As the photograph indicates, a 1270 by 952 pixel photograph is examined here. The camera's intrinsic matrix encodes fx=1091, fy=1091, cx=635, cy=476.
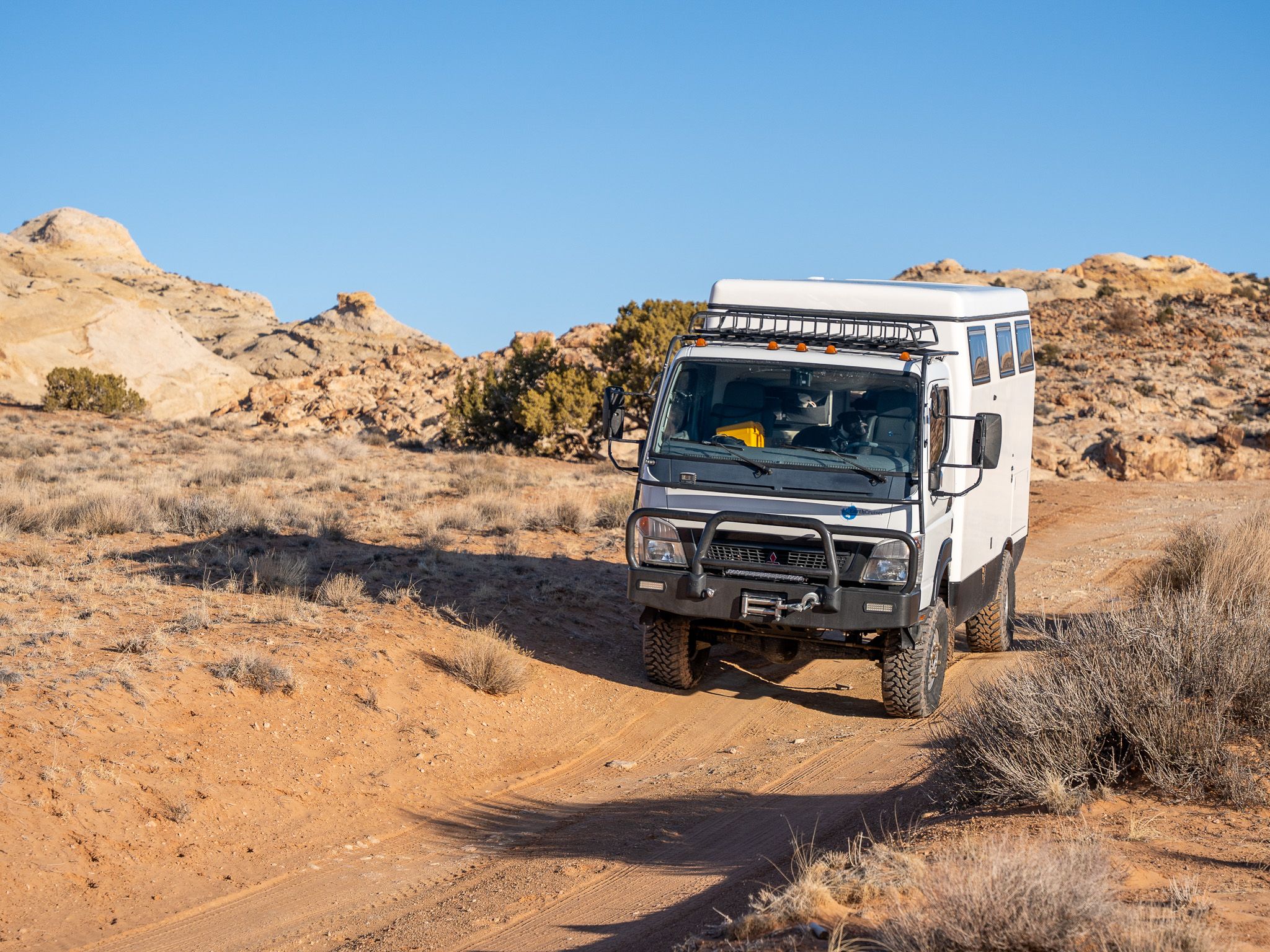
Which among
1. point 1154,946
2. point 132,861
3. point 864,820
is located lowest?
point 132,861

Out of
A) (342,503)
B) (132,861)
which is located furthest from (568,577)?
(132,861)

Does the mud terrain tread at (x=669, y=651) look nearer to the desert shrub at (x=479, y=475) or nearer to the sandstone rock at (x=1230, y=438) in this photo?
the desert shrub at (x=479, y=475)

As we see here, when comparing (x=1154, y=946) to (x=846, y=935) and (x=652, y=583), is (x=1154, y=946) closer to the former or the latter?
(x=846, y=935)

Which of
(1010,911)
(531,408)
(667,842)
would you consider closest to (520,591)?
(667,842)

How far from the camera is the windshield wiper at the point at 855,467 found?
7.93 meters

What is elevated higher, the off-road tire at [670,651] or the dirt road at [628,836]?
the off-road tire at [670,651]

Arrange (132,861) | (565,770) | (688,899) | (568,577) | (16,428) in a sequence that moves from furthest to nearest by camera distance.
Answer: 1. (16,428)
2. (568,577)
3. (565,770)
4. (132,861)
5. (688,899)

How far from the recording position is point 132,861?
20.3ft

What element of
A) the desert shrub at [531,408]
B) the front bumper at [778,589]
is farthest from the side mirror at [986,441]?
the desert shrub at [531,408]

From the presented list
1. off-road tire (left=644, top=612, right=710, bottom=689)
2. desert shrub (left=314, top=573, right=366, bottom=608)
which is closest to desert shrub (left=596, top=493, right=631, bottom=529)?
desert shrub (left=314, top=573, right=366, bottom=608)

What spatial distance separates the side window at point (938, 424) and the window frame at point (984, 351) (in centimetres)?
83

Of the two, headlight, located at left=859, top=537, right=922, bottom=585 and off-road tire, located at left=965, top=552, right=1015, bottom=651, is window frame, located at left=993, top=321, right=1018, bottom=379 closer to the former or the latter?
off-road tire, located at left=965, top=552, right=1015, bottom=651

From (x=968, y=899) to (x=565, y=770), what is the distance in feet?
15.7

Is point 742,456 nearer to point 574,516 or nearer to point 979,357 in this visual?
point 979,357
